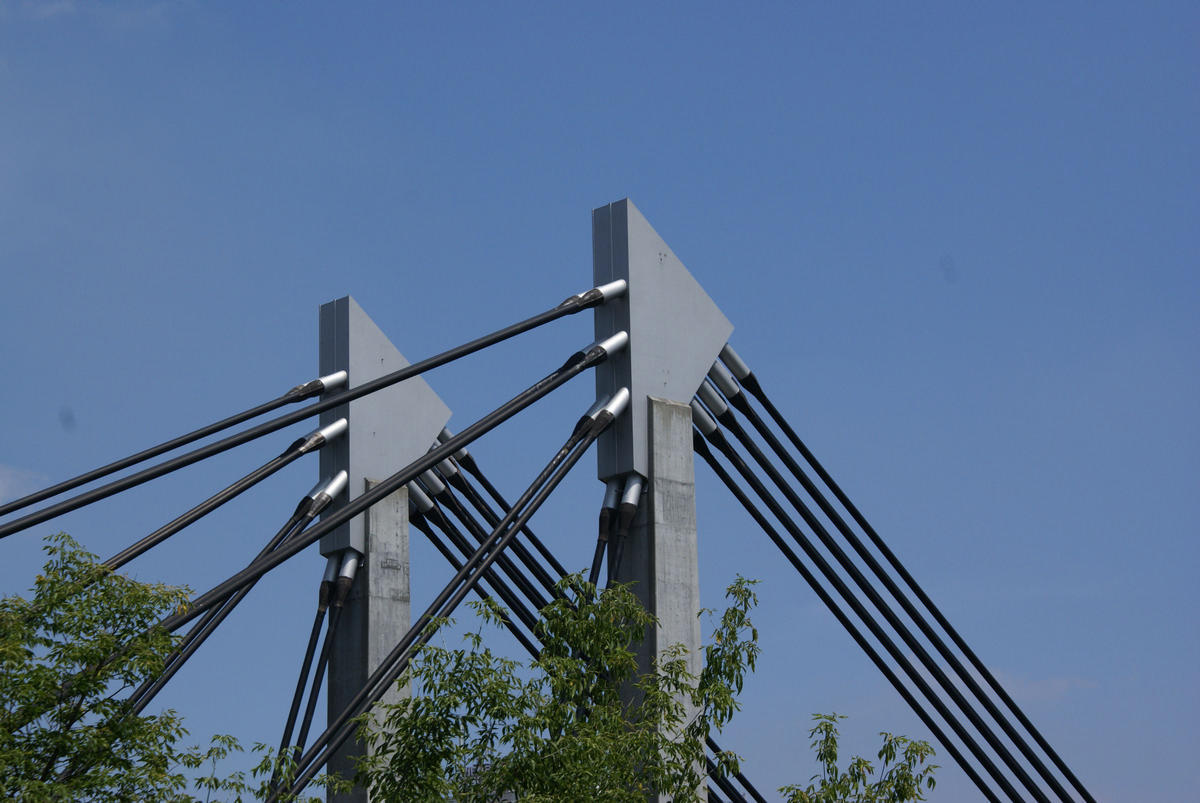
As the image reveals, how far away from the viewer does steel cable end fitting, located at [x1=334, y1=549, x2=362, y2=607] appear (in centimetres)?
2308

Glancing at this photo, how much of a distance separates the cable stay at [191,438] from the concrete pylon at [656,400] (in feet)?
15.6

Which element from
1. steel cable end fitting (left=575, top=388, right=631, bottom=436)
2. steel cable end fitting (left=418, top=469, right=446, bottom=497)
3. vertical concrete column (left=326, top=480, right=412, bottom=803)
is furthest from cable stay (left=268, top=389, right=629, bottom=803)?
steel cable end fitting (left=418, top=469, right=446, bottom=497)

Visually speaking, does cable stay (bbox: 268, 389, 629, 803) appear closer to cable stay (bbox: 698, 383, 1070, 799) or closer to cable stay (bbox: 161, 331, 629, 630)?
cable stay (bbox: 161, 331, 629, 630)

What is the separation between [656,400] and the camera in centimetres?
2014

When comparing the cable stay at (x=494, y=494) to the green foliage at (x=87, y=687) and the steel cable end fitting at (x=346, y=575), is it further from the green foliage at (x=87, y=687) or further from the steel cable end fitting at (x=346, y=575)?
the green foliage at (x=87, y=687)

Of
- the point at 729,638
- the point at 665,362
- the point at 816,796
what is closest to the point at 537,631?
the point at 729,638

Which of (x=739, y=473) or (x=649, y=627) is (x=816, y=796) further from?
(x=739, y=473)

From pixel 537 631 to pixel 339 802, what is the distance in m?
8.42

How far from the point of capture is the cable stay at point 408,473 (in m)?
17.0

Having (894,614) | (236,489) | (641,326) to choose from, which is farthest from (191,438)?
(894,614)

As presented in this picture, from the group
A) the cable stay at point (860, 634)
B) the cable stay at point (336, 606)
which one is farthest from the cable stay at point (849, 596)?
the cable stay at point (336, 606)

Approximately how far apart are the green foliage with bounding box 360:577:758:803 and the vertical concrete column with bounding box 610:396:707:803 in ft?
8.66

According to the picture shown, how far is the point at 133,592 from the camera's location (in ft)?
48.1

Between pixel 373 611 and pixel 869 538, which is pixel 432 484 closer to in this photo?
pixel 373 611
